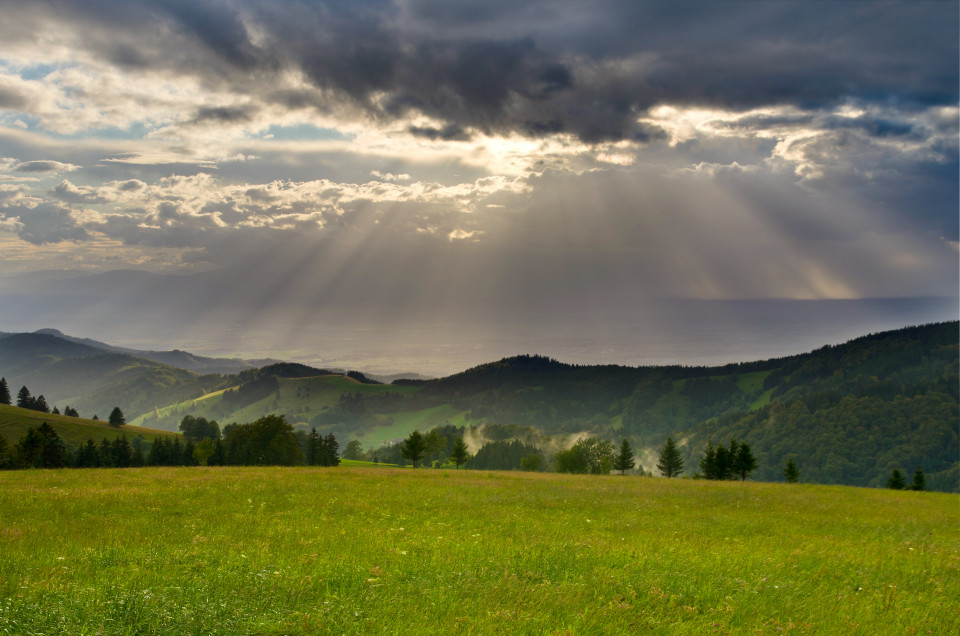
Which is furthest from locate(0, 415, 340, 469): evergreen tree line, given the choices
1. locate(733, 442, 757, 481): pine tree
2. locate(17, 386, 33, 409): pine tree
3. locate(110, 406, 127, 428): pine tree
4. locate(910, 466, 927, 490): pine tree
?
locate(17, 386, 33, 409): pine tree

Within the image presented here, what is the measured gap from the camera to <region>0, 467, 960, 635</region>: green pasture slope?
25.3ft

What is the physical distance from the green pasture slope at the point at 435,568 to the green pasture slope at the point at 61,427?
16388 cm

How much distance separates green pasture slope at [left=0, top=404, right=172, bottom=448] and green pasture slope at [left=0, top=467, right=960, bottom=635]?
164 metres

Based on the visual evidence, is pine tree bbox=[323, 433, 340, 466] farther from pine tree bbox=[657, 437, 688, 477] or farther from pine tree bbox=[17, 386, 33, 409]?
pine tree bbox=[17, 386, 33, 409]

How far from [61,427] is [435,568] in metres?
217

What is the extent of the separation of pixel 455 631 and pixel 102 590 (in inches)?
226

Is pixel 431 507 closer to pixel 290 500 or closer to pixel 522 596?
pixel 290 500

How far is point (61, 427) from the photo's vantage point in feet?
561

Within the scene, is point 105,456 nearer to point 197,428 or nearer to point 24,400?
point 197,428

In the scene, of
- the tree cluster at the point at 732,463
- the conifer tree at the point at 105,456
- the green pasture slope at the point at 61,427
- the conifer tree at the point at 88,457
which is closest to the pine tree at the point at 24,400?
the green pasture slope at the point at 61,427

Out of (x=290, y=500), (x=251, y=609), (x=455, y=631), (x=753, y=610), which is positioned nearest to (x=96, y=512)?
(x=290, y=500)

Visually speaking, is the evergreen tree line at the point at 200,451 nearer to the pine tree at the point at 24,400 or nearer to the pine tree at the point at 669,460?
the pine tree at the point at 669,460

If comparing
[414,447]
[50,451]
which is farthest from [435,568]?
[50,451]

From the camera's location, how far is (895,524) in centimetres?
2247
